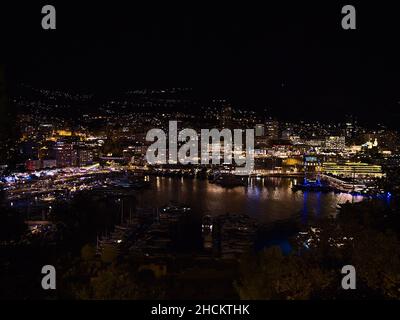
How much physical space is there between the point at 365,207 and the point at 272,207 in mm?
3912

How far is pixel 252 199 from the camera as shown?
9.96 m

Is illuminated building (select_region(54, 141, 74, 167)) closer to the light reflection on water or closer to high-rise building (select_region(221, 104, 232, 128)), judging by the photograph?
the light reflection on water

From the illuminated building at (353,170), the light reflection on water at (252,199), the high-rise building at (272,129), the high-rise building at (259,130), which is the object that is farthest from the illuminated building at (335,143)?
the light reflection on water at (252,199)

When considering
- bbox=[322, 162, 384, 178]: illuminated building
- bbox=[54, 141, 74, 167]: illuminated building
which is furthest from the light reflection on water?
bbox=[54, 141, 74, 167]: illuminated building

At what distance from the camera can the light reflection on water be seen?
825 cm

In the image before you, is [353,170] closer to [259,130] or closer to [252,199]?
[252,199]

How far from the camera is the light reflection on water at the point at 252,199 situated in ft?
27.1

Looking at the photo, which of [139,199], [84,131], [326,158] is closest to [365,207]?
[139,199]

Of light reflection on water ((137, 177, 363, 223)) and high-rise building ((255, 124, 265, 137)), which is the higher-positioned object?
high-rise building ((255, 124, 265, 137))

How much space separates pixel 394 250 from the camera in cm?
219

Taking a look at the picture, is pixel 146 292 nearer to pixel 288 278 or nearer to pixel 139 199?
pixel 288 278

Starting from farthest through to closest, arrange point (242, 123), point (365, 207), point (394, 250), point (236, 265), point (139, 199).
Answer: point (242, 123) < point (139, 199) < point (365, 207) < point (236, 265) < point (394, 250)

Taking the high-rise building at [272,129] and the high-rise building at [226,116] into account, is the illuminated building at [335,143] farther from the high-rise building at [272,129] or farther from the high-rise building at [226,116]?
the high-rise building at [226,116]

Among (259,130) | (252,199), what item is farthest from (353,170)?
(259,130)
